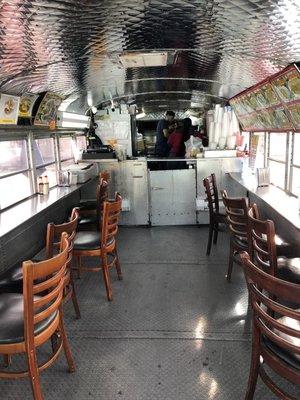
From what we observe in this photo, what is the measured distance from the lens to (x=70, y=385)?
2.25 metres

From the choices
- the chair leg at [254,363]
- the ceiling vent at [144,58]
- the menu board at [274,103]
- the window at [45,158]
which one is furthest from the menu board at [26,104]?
the chair leg at [254,363]

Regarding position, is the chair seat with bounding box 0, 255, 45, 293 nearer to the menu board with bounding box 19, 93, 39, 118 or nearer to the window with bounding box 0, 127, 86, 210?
the window with bounding box 0, 127, 86, 210

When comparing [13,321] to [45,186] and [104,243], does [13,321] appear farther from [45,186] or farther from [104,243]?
[45,186]

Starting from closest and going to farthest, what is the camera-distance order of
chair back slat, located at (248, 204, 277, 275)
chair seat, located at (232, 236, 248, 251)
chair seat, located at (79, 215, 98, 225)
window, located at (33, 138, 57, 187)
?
chair back slat, located at (248, 204, 277, 275) < chair seat, located at (232, 236, 248, 251) < chair seat, located at (79, 215, 98, 225) < window, located at (33, 138, 57, 187)

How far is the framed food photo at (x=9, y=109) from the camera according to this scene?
331 centimetres

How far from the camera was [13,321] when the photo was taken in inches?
75.4

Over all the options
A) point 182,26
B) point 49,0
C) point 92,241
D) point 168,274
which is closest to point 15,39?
point 49,0

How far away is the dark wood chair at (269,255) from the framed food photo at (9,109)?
99.7 inches

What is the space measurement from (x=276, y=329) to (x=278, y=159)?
3649 mm

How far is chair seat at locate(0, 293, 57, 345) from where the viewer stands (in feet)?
5.90

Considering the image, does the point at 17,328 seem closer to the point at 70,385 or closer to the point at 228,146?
the point at 70,385

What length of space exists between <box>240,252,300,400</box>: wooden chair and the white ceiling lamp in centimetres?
183

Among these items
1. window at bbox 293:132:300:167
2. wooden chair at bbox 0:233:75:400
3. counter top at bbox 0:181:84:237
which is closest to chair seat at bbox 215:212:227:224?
window at bbox 293:132:300:167

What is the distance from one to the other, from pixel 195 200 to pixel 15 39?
422 centimetres
